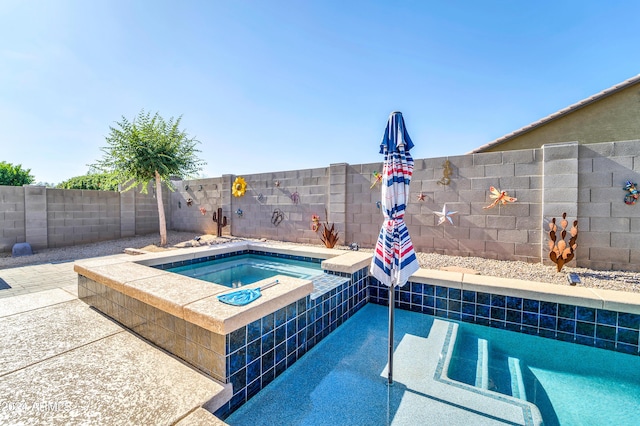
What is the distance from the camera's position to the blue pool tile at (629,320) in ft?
8.21

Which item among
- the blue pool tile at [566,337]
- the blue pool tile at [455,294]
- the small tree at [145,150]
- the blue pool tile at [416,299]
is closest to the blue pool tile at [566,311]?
the blue pool tile at [566,337]

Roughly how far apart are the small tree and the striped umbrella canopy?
7.39 m

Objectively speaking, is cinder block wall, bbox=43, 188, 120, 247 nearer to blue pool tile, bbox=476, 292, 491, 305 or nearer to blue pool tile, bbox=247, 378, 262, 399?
blue pool tile, bbox=247, 378, 262, 399

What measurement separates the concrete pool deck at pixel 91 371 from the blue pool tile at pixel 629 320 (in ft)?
0.27

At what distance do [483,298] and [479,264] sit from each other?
188 cm

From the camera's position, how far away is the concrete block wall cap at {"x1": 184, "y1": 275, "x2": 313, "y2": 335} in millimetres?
1635

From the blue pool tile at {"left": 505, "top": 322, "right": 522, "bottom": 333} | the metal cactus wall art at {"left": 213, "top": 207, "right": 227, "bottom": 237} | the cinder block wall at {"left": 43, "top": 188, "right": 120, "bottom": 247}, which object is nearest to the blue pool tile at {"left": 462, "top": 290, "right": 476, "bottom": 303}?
the blue pool tile at {"left": 505, "top": 322, "right": 522, "bottom": 333}

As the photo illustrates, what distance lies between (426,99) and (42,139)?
14.2m

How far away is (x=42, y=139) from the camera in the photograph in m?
10.3

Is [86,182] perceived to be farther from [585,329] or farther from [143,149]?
[585,329]

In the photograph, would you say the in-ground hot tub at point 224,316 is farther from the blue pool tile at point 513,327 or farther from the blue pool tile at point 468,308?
the blue pool tile at point 513,327

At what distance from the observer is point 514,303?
9.52 ft

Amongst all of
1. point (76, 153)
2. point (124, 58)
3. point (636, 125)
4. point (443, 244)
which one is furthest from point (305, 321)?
point (76, 153)

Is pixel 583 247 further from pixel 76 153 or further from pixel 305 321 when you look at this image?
pixel 76 153
